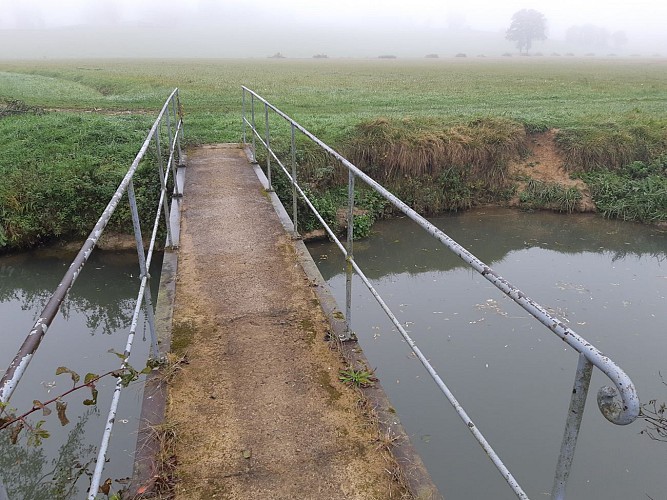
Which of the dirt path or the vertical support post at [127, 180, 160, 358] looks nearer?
the dirt path

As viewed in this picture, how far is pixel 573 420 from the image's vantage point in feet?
4.60

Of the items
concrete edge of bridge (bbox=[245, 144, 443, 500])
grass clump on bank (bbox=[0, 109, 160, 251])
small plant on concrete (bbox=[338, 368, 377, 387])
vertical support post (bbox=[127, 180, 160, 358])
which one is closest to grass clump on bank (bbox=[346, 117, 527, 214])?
grass clump on bank (bbox=[0, 109, 160, 251])

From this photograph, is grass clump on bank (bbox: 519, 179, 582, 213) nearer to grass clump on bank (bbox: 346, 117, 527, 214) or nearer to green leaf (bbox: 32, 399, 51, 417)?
grass clump on bank (bbox: 346, 117, 527, 214)

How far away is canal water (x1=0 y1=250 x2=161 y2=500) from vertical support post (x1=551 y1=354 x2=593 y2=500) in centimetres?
177

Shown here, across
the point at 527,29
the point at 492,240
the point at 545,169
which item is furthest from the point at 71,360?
the point at 527,29

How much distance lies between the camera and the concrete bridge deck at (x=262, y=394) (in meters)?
2.49

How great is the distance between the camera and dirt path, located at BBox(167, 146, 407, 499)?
97.9 inches

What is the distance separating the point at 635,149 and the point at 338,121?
7.22 meters

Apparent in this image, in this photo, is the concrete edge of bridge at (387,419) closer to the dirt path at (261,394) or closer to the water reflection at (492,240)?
the dirt path at (261,394)

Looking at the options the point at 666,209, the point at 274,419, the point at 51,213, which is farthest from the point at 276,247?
the point at 666,209

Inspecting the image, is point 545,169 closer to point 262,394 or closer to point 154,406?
point 262,394

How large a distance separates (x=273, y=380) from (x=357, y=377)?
534mm

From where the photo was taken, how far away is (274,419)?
2.86 metres

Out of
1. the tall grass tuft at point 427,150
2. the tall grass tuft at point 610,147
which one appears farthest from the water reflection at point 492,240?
the tall grass tuft at point 610,147
